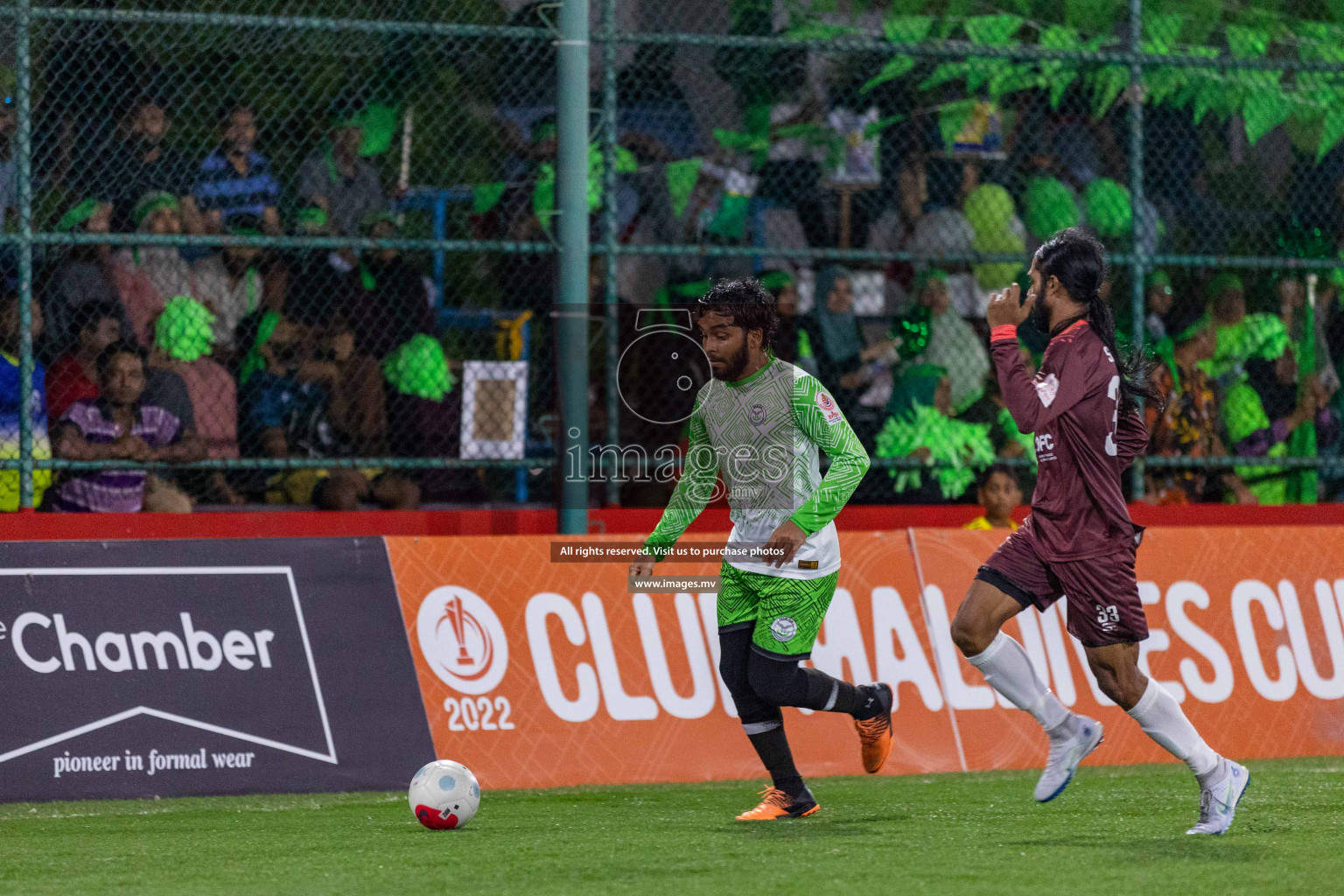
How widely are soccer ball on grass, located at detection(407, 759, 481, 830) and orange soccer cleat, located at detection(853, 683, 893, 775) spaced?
1.53 metres

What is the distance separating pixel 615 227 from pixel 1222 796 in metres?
4.80

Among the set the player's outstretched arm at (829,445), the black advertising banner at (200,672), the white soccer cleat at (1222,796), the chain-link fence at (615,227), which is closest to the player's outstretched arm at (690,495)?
the player's outstretched arm at (829,445)

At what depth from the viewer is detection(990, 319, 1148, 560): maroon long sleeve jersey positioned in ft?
19.4

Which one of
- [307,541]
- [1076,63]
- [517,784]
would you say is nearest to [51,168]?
[307,541]

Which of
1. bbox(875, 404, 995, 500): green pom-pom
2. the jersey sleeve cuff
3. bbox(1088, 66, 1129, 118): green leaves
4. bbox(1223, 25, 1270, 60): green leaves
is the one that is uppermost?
bbox(1223, 25, 1270, 60): green leaves

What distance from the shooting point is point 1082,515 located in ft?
19.8

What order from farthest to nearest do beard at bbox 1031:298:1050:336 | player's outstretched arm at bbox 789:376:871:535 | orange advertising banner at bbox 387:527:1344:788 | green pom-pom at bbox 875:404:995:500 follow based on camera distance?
green pom-pom at bbox 875:404:995:500, orange advertising banner at bbox 387:527:1344:788, player's outstretched arm at bbox 789:376:871:535, beard at bbox 1031:298:1050:336

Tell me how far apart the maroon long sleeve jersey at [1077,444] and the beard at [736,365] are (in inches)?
36.1

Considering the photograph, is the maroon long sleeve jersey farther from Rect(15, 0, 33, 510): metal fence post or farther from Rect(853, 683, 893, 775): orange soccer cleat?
Rect(15, 0, 33, 510): metal fence post

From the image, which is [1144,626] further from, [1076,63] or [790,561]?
[1076,63]

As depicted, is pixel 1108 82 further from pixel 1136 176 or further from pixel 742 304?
pixel 742 304

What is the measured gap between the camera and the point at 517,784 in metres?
7.93

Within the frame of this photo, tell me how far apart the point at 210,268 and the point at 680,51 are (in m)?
2.96

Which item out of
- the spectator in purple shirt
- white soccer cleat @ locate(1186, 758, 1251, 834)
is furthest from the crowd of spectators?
white soccer cleat @ locate(1186, 758, 1251, 834)
